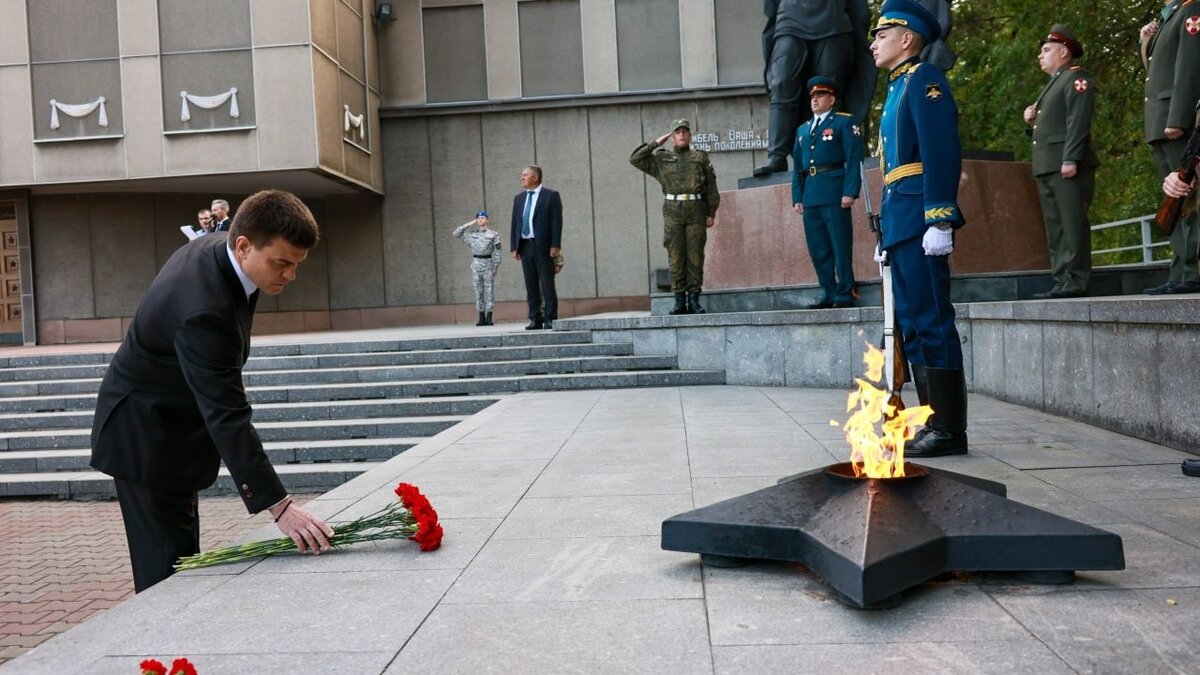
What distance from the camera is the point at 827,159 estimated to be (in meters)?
9.23

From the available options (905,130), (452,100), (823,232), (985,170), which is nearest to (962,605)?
(905,130)

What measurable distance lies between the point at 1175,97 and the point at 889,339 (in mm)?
4196

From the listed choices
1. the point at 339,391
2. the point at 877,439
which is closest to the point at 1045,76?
the point at 339,391

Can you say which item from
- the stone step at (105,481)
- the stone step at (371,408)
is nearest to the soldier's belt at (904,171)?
the stone step at (105,481)

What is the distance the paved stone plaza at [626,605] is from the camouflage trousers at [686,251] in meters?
6.23

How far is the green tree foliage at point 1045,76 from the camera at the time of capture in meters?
16.1

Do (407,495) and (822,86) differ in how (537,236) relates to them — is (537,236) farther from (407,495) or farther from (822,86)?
(407,495)

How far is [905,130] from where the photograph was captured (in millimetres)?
5129

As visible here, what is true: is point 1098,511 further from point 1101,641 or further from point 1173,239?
point 1173,239

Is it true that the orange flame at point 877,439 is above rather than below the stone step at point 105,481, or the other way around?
above

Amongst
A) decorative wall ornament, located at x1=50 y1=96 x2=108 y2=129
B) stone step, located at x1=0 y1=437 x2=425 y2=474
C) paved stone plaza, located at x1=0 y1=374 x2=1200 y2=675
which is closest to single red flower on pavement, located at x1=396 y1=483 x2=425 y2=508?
paved stone plaza, located at x1=0 y1=374 x2=1200 y2=675

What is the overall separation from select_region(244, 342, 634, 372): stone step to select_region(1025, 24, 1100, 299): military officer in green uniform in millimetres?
4491

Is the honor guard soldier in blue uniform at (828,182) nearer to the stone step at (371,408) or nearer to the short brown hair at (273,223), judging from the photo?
the stone step at (371,408)

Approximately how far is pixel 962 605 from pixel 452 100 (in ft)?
59.6
